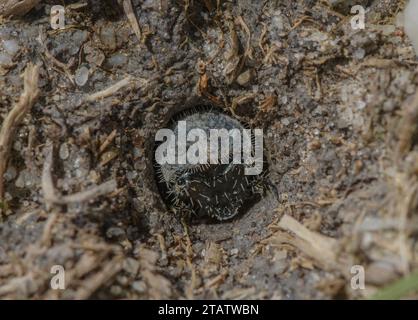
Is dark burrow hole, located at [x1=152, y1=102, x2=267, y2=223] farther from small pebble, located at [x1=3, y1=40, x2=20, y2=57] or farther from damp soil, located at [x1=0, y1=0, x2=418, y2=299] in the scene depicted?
small pebble, located at [x1=3, y1=40, x2=20, y2=57]

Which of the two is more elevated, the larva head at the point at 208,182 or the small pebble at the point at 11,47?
the small pebble at the point at 11,47

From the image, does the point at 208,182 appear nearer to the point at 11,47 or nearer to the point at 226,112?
the point at 226,112

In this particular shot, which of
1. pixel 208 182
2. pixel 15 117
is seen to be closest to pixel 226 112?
pixel 208 182

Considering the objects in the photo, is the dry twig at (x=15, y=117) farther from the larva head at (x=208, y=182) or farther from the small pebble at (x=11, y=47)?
the larva head at (x=208, y=182)

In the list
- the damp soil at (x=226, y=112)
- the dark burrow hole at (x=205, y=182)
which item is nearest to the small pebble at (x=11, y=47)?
the damp soil at (x=226, y=112)

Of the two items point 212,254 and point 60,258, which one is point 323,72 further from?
point 60,258

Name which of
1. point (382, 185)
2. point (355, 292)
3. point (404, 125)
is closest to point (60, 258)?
point (355, 292)
